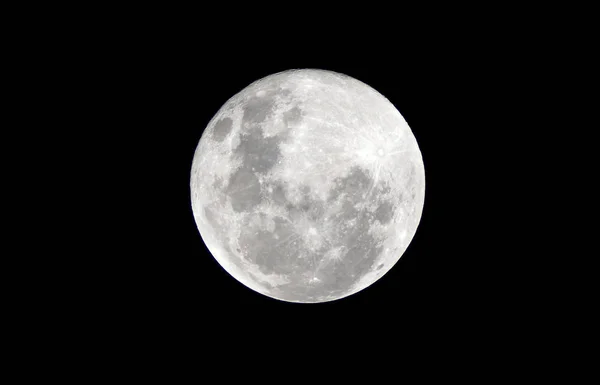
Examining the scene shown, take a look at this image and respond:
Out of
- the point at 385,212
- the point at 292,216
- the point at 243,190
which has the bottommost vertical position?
the point at 292,216

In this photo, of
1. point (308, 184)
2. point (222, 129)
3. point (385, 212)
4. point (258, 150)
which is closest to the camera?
point (308, 184)

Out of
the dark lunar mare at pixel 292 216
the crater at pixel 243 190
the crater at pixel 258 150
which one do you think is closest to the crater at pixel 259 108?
the dark lunar mare at pixel 292 216

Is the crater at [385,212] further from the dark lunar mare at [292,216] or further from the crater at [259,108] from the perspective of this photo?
the crater at [259,108]

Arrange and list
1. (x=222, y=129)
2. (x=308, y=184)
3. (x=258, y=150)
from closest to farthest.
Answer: (x=308, y=184) < (x=258, y=150) < (x=222, y=129)

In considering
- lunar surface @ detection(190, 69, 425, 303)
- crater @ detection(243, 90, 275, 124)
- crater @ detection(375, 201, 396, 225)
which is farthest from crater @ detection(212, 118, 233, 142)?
crater @ detection(375, 201, 396, 225)

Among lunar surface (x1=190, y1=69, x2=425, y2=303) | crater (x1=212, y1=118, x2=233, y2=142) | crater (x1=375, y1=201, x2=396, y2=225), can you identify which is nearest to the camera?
lunar surface (x1=190, y1=69, x2=425, y2=303)

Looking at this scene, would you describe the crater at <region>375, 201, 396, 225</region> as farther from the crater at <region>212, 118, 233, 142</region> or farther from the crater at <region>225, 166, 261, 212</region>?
the crater at <region>212, 118, 233, 142</region>

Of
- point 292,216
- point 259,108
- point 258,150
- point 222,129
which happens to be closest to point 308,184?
point 292,216

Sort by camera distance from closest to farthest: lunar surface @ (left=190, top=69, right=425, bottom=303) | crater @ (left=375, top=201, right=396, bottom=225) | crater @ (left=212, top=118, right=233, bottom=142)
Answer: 1. lunar surface @ (left=190, top=69, right=425, bottom=303)
2. crater @ (left=375, top=201, right=396, bottom=225)
3. crater @ (left=212, top=118, right=233, bottom=142)

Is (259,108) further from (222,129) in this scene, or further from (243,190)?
(243,190)
